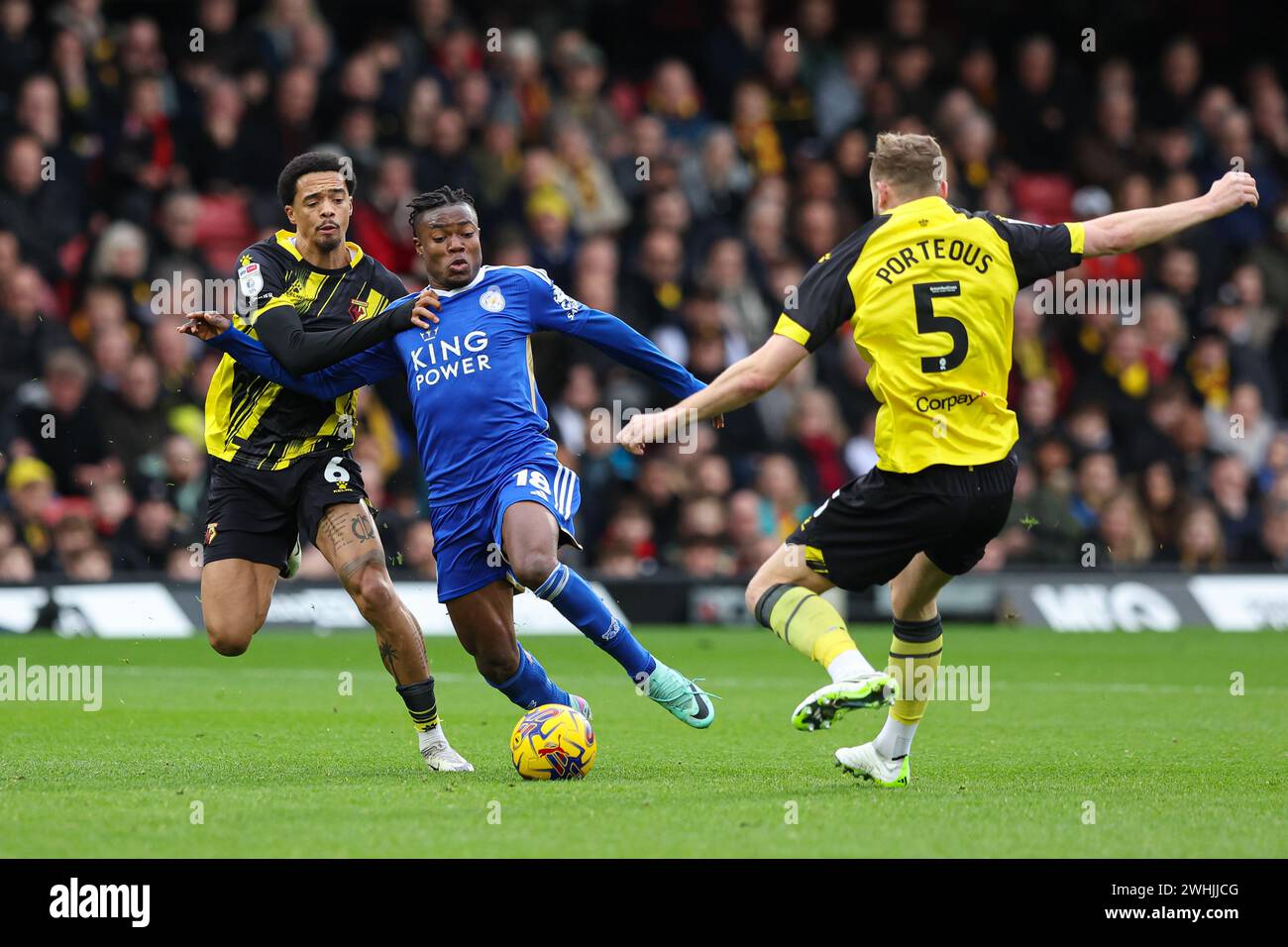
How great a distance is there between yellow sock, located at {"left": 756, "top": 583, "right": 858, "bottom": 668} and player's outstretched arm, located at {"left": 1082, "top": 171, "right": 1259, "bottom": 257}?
157cm

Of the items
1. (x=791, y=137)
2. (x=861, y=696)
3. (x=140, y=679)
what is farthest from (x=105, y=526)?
(x=861, y=696)

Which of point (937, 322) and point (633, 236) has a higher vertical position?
point (633, 236)

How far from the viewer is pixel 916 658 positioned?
7.16 meters

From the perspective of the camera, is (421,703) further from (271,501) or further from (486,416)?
(486,416)

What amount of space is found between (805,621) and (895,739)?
2.34 feet

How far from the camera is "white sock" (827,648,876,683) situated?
20.6 feet

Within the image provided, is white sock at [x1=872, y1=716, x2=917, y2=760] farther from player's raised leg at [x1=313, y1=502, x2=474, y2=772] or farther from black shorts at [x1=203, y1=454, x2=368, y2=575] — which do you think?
black shorts at [x1=203, y1=454, x2=368, y2=575]

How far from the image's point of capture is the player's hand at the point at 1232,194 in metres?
6.67

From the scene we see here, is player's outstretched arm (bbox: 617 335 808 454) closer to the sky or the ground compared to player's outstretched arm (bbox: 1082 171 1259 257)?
closer to the ground

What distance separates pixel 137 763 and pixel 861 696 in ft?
10.5
